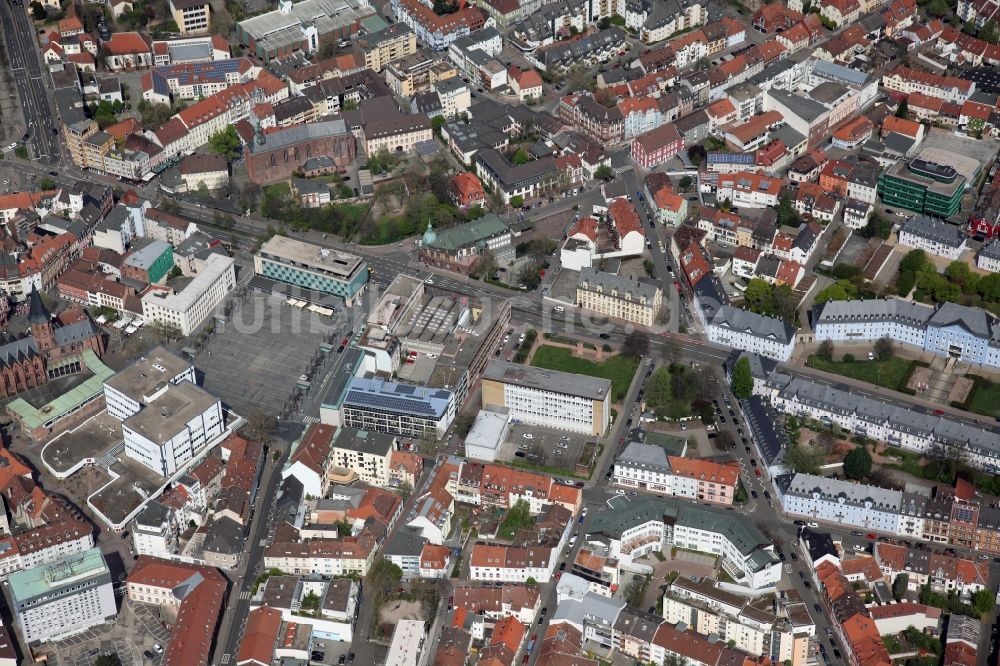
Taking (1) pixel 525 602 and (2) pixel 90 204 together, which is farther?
(2) pixel 90 204

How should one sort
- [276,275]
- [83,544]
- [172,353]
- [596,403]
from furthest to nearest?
1. [276,275]
2. [172,353]
3. [596,403]
4. [83,544]

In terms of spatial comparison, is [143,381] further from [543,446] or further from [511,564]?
[511,564]

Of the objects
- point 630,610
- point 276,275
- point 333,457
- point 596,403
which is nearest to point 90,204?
point 276,275

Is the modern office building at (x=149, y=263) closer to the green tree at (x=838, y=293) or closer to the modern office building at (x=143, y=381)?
the modern office building at (x=143, y=381)

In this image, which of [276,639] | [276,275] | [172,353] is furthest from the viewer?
[276,275]

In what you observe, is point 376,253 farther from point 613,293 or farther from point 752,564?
point 752,564
